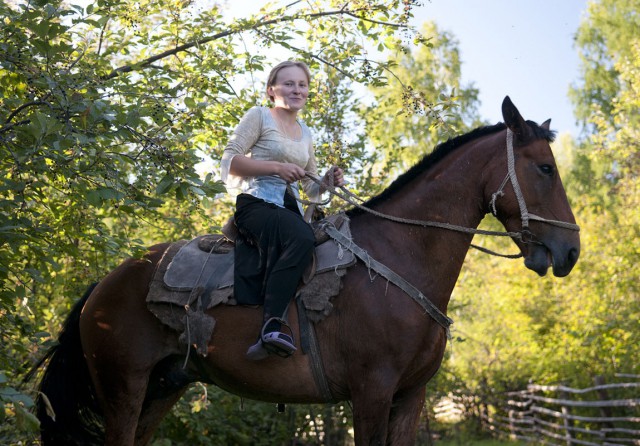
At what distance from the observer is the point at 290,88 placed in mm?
4820

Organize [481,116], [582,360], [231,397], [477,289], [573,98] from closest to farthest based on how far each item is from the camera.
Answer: [231,397] < [582,360] < [477,289] < [481,116] < [573,98]

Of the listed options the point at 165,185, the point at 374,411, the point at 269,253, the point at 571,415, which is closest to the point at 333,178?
the point at 269,253

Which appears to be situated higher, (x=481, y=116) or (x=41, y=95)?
(x=481, y=116)

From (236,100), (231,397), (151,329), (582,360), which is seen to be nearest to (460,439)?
(582,360)

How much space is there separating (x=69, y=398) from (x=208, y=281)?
1.32 metres

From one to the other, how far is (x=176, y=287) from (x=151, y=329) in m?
0.34

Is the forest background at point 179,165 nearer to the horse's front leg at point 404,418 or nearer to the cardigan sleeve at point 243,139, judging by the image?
A: the cardigan sleeve at point 243,139

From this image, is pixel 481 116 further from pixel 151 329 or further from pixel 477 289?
pixel 151 329

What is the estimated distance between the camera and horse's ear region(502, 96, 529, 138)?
14.1 feet

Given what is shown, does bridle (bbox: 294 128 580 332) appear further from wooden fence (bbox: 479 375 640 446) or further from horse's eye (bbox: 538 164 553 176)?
wooden fence (bbox: 479 375 640 446)

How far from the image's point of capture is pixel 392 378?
13.5 feet

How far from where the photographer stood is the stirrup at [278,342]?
13.5 feet

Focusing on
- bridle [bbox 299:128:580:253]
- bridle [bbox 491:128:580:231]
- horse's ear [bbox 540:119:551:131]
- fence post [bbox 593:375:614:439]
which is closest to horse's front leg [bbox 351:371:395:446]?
bridle [bbox 299:128:580:253]

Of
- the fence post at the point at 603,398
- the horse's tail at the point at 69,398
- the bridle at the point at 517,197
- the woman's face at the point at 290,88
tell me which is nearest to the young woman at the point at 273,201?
the woman's face at the point at 290,88
